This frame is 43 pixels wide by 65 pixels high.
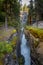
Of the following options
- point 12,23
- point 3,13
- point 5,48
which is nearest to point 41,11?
point 12,23

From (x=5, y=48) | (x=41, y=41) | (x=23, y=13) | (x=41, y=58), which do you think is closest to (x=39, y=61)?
(x=41, y=58)

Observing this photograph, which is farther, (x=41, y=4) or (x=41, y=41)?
(x=41, y=4)

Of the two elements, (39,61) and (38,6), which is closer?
(39,61)

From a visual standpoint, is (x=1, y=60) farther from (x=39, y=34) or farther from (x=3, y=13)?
(x=3, y=13)

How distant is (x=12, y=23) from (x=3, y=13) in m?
7.80

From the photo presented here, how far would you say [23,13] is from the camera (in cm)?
7100

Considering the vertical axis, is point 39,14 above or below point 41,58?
above

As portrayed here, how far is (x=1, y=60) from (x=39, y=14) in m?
25.1

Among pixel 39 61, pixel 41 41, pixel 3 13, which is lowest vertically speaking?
pixel 39 61

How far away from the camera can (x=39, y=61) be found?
40.9ft

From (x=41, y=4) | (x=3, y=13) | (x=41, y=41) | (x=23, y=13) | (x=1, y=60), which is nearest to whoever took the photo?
(x=1, y=60)

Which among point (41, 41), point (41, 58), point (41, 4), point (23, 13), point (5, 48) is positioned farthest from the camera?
point (23, 13)

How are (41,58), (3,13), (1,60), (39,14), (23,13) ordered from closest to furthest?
(1,60) → (41,58) → (3,13) → (39,14) → (23,13)

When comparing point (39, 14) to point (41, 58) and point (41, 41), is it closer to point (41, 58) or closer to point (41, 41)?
point (41, 41)
